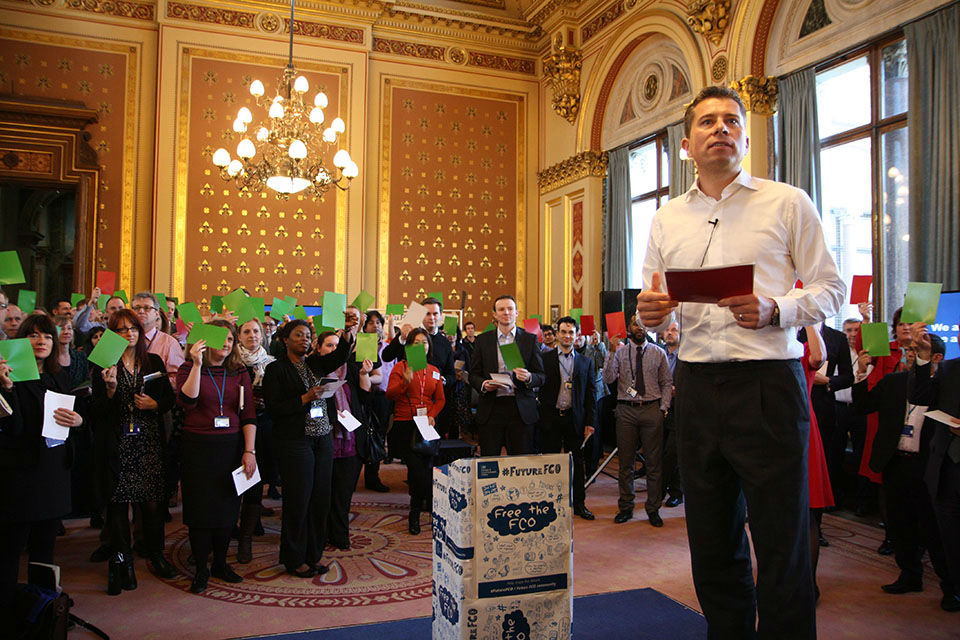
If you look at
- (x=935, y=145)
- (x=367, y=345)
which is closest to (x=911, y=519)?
(x=367, y=345)

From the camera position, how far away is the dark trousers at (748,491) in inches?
65.4

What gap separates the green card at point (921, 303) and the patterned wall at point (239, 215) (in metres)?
7.86

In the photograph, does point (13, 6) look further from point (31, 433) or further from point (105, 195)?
point (31, 433)

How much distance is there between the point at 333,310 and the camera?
3.98 metres

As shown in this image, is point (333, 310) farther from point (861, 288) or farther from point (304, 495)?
point (861, 288)

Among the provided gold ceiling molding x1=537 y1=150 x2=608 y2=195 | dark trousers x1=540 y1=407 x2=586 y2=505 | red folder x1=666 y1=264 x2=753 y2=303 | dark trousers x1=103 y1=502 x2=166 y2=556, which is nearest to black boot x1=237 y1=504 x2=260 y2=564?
dark trousers x1=103 y1=502 x2=166 y2=556

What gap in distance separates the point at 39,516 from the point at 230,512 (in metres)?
0.95

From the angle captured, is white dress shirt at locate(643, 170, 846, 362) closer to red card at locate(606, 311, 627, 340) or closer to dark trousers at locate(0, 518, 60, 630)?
dark trousers at locate(0, 518, 60, 630)

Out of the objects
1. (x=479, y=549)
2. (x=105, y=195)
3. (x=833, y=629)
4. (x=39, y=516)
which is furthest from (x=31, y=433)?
(x=105, y=195)

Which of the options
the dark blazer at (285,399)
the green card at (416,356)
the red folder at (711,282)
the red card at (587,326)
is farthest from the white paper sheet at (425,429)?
the red folder at (711,282)

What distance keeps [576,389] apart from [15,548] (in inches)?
149

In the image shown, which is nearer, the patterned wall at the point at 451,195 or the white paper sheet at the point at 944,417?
the white paper sheet at the point at 944,417

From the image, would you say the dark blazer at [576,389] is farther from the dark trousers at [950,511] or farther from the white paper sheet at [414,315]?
the dark trousers at [950,511]

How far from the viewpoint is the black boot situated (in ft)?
13.6
